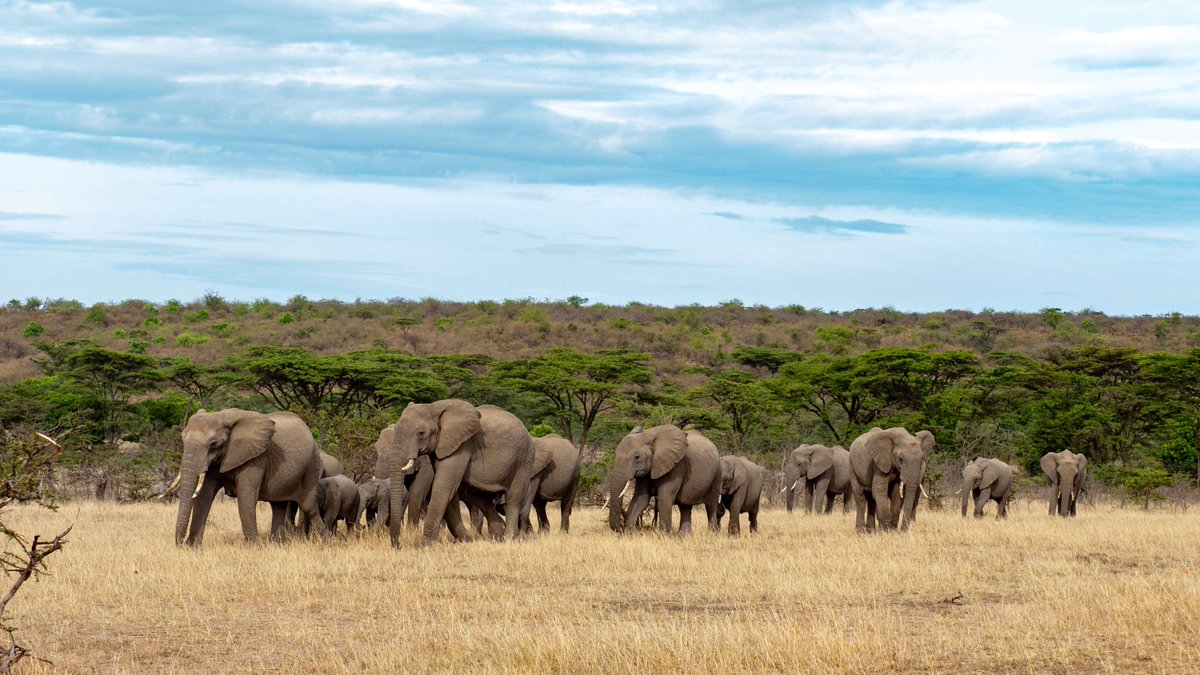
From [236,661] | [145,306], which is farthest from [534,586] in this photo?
[145,306]

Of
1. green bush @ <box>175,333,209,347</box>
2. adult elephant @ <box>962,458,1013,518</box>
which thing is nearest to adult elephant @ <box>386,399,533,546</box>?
adult elephant @ <box>962,458,1013,518</box>

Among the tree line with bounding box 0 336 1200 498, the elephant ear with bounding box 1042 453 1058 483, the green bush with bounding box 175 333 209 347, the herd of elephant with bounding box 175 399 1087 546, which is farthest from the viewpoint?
the green bush with bounding box 175 333 209 347

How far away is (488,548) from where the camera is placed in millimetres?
17609

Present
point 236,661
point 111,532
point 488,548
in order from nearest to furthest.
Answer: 1. point 236,661
2. point 488,548
3. point 111,532

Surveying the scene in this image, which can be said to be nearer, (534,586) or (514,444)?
(534,586)

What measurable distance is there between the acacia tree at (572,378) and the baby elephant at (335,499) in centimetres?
2248

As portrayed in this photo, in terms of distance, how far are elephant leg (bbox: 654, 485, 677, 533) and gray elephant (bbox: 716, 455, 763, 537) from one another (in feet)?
7.05

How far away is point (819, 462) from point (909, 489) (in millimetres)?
7027

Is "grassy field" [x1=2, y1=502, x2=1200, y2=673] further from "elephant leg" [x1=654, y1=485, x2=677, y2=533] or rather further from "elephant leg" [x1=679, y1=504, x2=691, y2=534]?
"elephant leg" [x1=679, y1=504, x2=691, y2=534]

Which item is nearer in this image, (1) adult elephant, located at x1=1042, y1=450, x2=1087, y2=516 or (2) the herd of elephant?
(2) the herd of elephant

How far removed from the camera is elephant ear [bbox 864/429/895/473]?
22031 millimetres

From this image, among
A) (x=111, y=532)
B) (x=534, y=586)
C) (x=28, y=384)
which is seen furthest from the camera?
(x=28, y=384)

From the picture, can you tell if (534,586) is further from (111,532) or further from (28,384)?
(28,384)

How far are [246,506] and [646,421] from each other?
1000 inches
